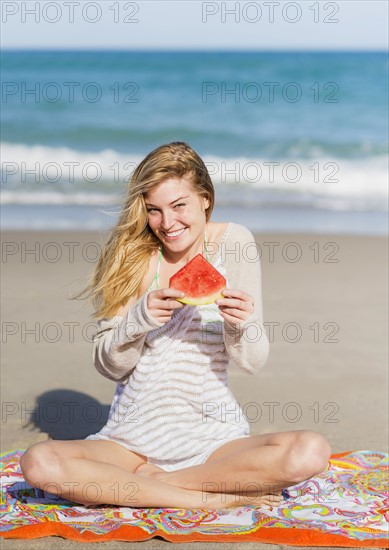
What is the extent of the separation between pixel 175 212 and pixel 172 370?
31.8 inches

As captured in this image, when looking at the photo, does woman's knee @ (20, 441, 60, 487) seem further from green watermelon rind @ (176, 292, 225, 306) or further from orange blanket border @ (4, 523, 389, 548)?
green watermelon rind @ (176, 292, 225, 306)

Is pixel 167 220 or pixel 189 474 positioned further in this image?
pixel 167 220

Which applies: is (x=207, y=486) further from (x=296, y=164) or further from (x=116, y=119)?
(x=116, y=119)

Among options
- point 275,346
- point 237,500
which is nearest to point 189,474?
point 237,500

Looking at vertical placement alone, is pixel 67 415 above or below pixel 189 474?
above

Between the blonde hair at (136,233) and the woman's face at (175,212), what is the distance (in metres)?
0.04

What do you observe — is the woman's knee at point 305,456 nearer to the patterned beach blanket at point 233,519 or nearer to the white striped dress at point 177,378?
the patterned beach blanket at point 233,519

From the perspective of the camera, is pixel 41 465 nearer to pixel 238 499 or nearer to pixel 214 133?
pixel 238 499

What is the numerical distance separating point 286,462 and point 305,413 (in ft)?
6.21

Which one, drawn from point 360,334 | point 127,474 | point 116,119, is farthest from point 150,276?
point 116,119

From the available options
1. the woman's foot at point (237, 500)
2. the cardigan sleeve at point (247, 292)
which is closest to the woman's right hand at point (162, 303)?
the cardigan sleeve at point (247, 292)

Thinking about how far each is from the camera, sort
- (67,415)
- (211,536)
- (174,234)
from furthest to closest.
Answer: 1. (67,415)
2. (174,234)
3. (211,536)

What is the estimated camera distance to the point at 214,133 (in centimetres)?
2134

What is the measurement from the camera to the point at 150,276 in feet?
16.5
